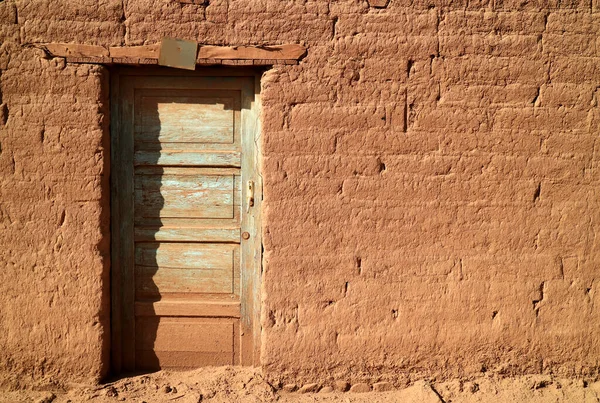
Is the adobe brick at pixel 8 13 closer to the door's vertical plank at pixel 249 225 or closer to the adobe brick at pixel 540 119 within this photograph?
the door's vertical plank at pixel 249 225

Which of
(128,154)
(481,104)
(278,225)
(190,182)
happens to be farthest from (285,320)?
(481,104)

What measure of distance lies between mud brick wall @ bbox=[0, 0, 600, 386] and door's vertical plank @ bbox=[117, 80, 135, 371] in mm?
137

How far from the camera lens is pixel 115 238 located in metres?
Result: 3.72

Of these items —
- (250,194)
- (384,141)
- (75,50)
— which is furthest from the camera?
(250,194)

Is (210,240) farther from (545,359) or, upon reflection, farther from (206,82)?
(545,359)

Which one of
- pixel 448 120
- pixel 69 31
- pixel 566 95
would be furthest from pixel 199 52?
pixel 566 95

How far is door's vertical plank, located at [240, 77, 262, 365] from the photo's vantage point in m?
3.72

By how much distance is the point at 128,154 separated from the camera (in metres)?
3.71

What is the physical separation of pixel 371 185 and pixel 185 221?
117 centimetres

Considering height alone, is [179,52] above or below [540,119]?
above

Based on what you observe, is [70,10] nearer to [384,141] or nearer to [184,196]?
[184,196]

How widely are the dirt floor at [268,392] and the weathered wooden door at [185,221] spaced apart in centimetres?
16

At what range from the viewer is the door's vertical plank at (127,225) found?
3.70 m

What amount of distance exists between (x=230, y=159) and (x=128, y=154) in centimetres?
62
